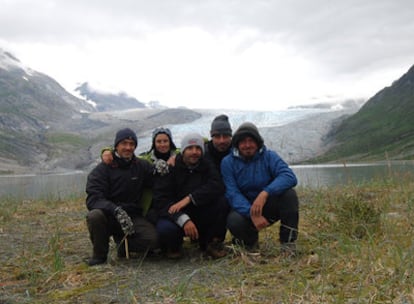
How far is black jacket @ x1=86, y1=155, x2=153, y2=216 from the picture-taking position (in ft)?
13.3

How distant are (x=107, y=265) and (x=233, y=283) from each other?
138cm

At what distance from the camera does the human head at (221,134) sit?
423 centimetres

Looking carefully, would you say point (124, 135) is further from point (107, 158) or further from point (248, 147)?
point (248, 147)

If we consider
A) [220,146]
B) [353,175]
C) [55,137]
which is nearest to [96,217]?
[220,146]

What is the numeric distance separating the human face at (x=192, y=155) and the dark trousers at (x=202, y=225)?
16.5 inches

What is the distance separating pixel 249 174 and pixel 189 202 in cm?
60

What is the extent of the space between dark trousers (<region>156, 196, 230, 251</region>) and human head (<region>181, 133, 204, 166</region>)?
451 millimetres

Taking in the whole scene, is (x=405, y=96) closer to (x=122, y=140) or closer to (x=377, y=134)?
(x=377, y=134)

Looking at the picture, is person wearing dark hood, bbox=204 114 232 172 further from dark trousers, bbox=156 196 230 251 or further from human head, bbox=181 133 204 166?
dark trousers, bbox=156 196 230 251

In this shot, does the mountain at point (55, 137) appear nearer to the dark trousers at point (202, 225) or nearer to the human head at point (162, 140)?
the human head at point (162, 140)

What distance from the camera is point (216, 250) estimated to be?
4051 millimetres

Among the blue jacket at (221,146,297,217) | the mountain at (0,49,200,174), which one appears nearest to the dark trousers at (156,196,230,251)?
the blue jacket at (221,146,297,217)

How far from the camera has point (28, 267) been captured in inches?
147

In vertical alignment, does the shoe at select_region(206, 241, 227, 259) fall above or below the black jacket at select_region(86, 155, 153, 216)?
below
